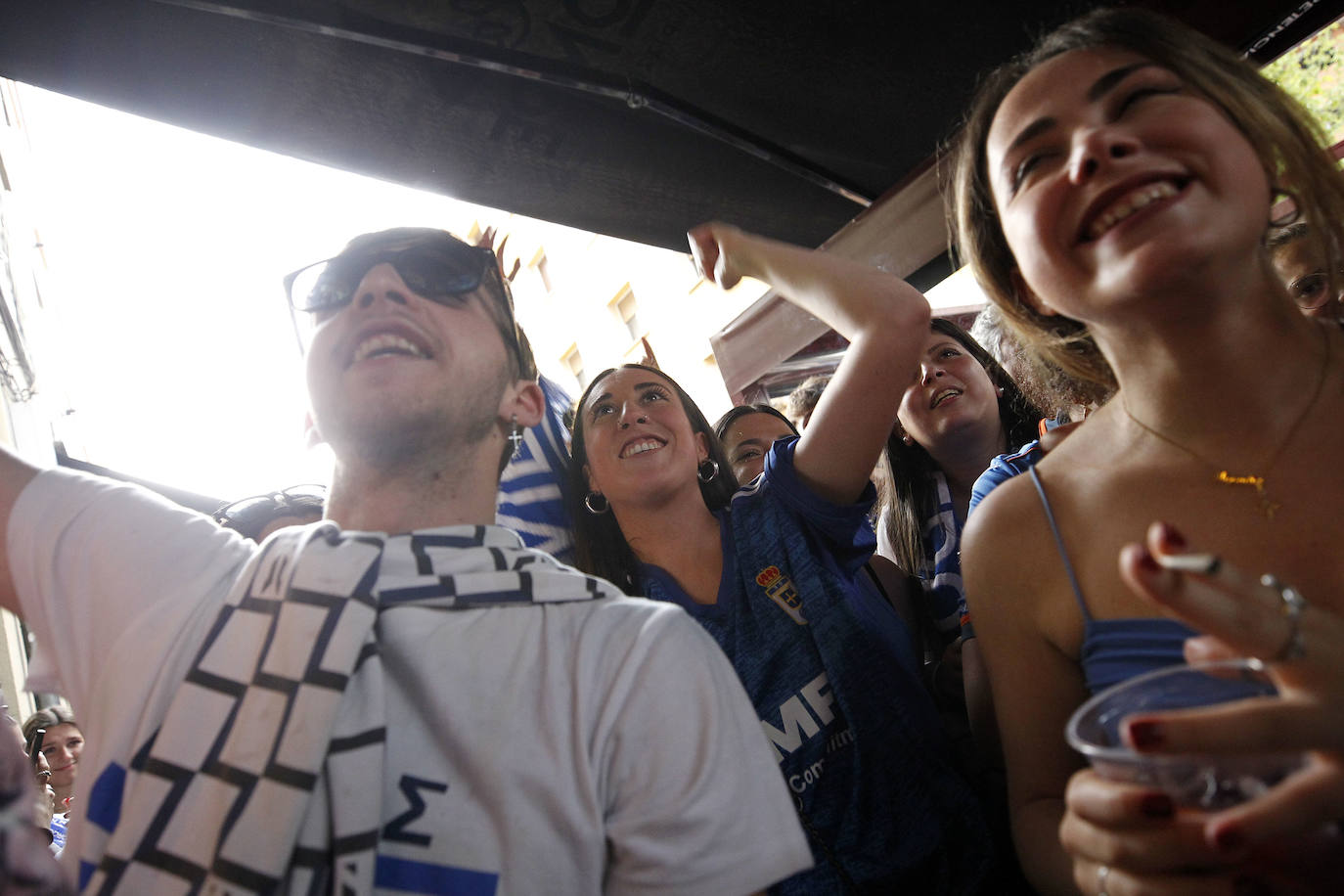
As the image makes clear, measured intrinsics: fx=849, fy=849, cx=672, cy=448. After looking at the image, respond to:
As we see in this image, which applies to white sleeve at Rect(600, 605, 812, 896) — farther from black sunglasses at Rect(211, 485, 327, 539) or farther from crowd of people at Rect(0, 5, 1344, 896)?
black sunglasses at Rect(211, 485, 327, 539)

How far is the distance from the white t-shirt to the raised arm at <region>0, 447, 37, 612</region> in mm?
30

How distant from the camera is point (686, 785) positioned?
1.27 meters

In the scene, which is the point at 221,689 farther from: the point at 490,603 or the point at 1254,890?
the point at 1254,890

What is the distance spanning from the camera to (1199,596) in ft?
2.51

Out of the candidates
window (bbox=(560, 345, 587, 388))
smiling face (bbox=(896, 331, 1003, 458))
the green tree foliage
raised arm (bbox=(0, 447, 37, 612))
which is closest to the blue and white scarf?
raised arm (bbox=(0, 447, 37, 612))

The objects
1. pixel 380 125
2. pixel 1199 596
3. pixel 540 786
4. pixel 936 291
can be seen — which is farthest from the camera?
pixel 936 291

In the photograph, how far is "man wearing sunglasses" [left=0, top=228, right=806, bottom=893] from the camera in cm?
115

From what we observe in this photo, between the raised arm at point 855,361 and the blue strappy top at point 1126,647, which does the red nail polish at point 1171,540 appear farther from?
the raised arm at point 855,361

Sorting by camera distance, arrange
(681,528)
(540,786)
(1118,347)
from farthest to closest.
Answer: (681,528)
(1118,347)
(540,786)

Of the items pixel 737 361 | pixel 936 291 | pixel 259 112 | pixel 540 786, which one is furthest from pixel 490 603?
pixel 936 291

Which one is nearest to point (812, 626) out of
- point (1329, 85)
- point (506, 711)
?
point (506, 711)

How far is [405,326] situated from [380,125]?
53.2 inches

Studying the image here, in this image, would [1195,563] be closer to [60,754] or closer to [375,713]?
[375,713]

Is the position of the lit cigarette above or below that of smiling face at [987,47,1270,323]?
below
